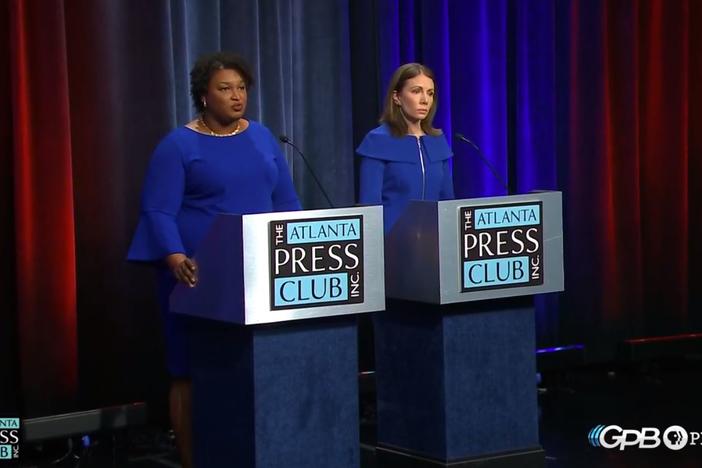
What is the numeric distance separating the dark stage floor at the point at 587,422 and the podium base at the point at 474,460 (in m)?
0.27

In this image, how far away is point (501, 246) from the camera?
4059 mm

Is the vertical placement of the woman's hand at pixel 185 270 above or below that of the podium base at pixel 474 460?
above

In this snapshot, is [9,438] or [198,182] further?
[9,438]

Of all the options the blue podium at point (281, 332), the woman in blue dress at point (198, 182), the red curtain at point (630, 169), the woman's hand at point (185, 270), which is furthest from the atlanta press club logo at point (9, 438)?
the red curtain at point (630, 169)

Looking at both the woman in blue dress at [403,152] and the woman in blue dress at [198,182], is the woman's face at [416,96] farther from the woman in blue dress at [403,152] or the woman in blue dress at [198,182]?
the woman in blue dress at [198,182]

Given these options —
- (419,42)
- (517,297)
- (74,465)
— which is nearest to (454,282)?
(517,297)

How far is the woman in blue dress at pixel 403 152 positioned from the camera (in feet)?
14.7

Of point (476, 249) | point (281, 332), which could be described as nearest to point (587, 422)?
point (476, 249)

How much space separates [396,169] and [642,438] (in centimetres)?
137

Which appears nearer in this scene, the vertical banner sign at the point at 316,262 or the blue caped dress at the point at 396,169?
the vertical banner sign at the point at 316,262

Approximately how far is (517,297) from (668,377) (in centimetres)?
243

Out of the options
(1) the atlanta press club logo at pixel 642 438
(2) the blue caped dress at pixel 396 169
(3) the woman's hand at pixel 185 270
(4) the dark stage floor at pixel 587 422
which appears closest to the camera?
(3) the woman's hand at pixel 185 270

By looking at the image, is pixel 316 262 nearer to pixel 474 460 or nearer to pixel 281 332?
pixel 281 332

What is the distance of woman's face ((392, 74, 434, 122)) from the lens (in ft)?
14.7
